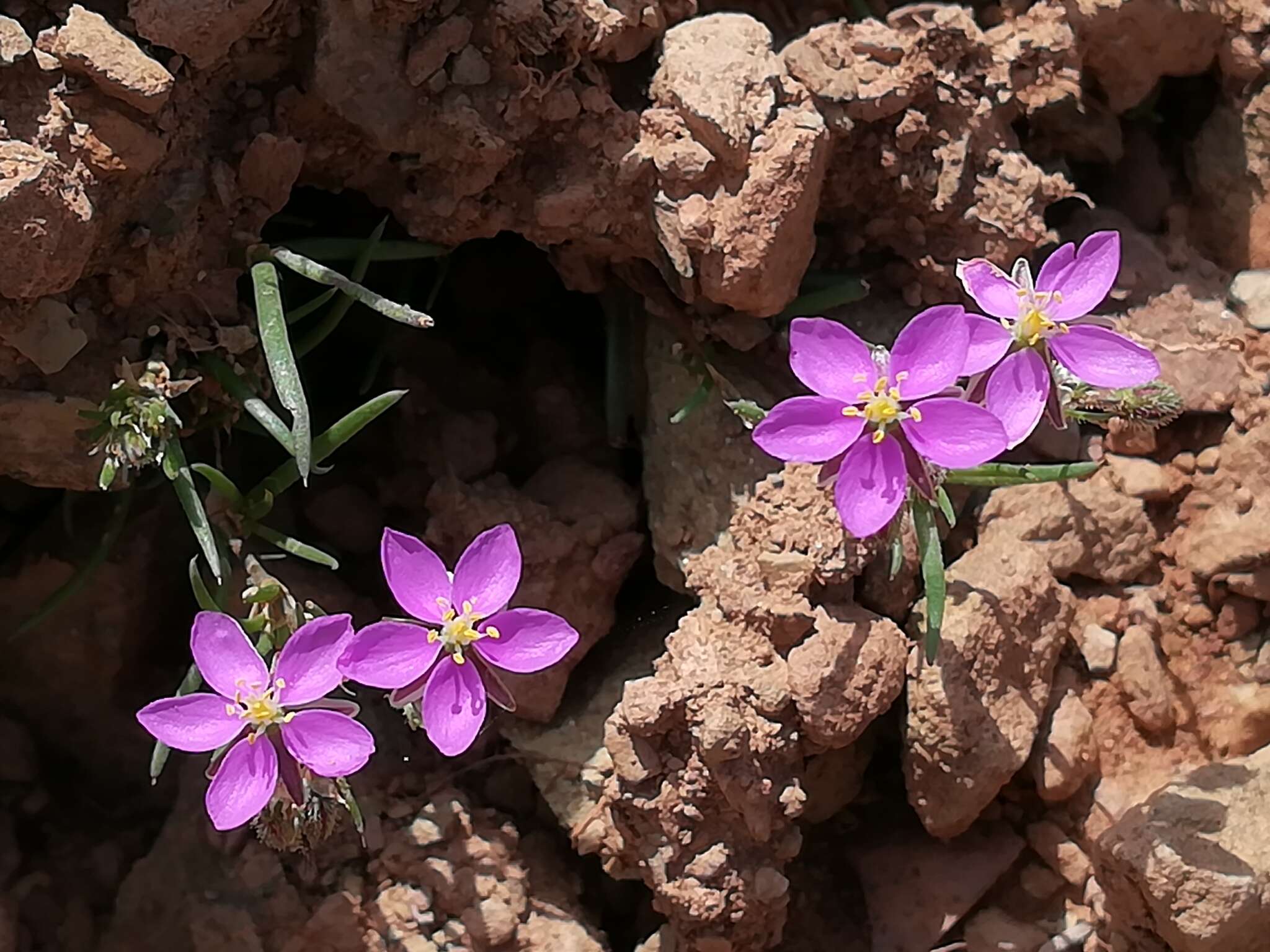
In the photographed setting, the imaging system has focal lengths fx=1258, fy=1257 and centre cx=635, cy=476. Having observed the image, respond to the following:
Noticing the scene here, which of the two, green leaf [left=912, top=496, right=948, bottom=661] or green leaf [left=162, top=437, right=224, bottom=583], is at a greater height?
green leaf [left=162, top=437, right=224, bottom=583]

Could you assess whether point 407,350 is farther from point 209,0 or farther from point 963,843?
point 963,843

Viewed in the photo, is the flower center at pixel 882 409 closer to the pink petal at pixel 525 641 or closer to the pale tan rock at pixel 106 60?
the pink petal at pixel 525 641

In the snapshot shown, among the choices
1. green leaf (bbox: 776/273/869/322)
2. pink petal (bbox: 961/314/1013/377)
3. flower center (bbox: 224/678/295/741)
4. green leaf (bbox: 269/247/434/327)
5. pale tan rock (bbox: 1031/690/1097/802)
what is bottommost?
pale tan rock (bbox: 1031/690/1097/802)

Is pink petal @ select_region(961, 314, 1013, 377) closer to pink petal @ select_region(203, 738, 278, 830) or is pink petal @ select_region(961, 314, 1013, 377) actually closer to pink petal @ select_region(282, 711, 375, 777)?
pink petal @ select_region(282, 711, 375, 777)

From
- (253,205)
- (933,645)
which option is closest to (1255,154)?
(933,645)

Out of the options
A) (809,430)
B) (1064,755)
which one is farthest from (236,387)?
(1064,755)

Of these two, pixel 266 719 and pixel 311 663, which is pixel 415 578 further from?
pixel 266 719

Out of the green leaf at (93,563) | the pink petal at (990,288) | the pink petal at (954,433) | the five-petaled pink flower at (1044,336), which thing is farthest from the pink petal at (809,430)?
the green leaf at (93,563)

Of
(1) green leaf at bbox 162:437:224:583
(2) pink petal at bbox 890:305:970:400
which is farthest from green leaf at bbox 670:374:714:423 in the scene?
(1) green leaf at bbox 162:437:224:583

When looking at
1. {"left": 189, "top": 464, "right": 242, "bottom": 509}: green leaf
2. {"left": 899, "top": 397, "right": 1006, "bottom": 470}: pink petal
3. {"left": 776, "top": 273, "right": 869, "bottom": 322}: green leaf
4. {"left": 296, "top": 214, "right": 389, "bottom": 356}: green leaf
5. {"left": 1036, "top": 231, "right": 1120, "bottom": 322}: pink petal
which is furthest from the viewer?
{"left": 776, "top": 273, "right": 869, "bottom": 322}: green leaf
